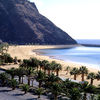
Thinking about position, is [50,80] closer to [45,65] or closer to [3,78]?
[3,78]

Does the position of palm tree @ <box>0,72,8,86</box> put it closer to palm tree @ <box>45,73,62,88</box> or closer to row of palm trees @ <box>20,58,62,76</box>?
palm tree @ <box>45,73,62,88</box>

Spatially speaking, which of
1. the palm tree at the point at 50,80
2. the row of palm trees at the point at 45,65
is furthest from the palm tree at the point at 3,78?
the row of palm trees at the point at 45,65

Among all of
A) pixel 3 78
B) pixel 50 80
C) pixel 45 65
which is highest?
pixel 45 65

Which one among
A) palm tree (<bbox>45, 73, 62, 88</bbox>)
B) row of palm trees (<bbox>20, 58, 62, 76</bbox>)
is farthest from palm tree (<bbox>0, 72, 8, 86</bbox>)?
row of palm trees (<bbox>20, 58, 62, 76</bbox>)

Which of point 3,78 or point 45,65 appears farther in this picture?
point 45,65

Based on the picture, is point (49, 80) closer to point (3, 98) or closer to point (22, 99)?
point (22, 99)

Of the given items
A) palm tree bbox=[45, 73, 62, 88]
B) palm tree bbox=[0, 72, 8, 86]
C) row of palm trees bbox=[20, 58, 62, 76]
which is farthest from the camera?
row of palm trees bbox=[20, 58, 62, 76]

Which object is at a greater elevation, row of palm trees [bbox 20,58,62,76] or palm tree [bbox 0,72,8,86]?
row of palm trees [bbox 20,58,62,76]

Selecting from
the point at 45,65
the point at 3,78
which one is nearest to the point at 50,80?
the point at 3,78

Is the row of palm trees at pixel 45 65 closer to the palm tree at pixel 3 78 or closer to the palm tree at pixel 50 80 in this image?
the palm tree at pixel 50 80

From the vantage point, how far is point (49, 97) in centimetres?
4631

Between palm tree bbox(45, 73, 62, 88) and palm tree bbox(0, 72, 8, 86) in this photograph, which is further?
palm tree bbox(0, 72, 8, 86)

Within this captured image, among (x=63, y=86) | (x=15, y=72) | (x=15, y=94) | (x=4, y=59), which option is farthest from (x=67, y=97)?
(x=4, y=59)

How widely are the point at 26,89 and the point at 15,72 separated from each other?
9.33 m
